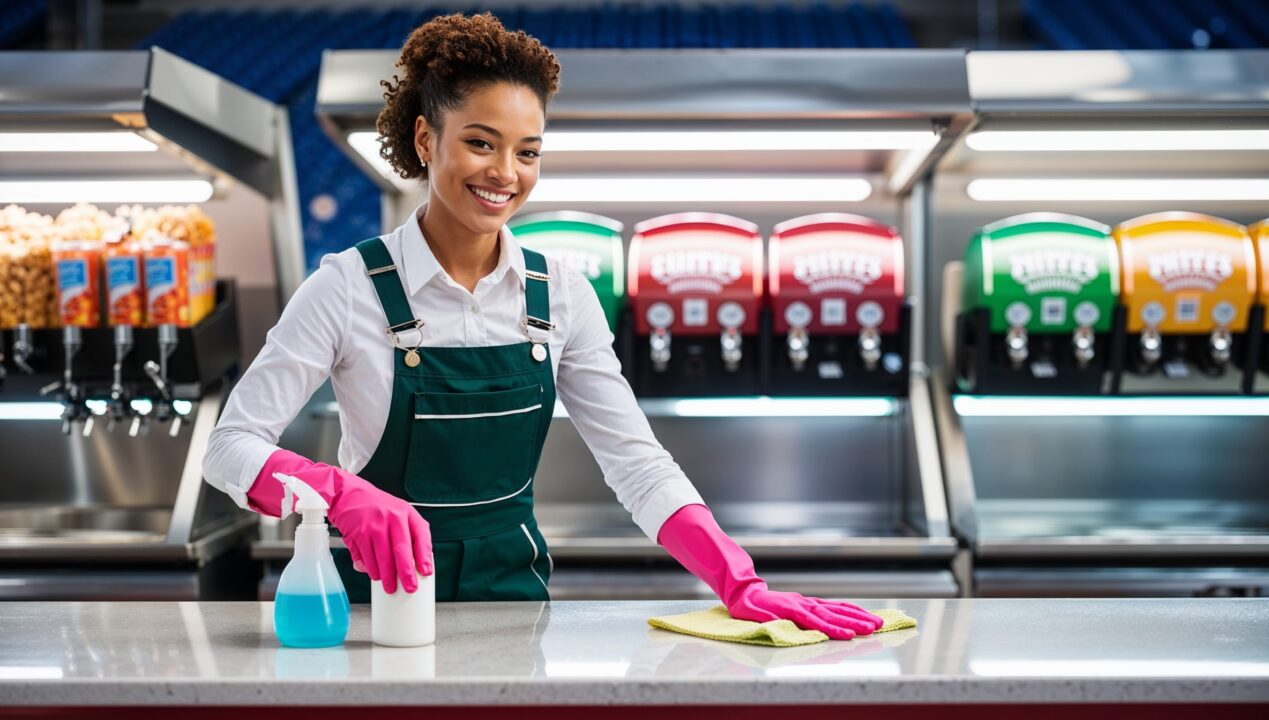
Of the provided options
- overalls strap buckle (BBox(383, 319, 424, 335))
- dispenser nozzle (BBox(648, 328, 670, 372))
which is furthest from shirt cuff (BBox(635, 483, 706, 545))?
dispenser nozzle (BBox(648, 328, 670, 372))

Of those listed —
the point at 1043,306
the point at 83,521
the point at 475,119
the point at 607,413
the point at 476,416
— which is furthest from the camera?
the point at 83,521

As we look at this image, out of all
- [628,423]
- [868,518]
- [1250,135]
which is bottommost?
[868,518]

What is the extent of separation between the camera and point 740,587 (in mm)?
1632

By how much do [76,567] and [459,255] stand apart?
5.09 ft

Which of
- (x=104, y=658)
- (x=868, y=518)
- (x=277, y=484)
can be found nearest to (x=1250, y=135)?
(x=868, y=518)

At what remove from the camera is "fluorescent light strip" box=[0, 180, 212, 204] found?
3352 mm

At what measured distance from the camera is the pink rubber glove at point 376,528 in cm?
140

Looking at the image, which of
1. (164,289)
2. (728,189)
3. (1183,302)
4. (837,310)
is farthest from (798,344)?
(164,289)

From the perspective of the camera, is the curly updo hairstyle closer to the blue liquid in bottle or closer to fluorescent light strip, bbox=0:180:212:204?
the blue liquid in bottle

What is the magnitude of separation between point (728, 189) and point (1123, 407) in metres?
1.30

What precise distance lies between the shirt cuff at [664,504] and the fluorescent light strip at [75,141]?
1.75 m

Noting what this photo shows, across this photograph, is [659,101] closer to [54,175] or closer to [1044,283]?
[1044,283]

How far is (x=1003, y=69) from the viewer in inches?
106

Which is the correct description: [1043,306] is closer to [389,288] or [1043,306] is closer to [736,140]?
[736,140]
